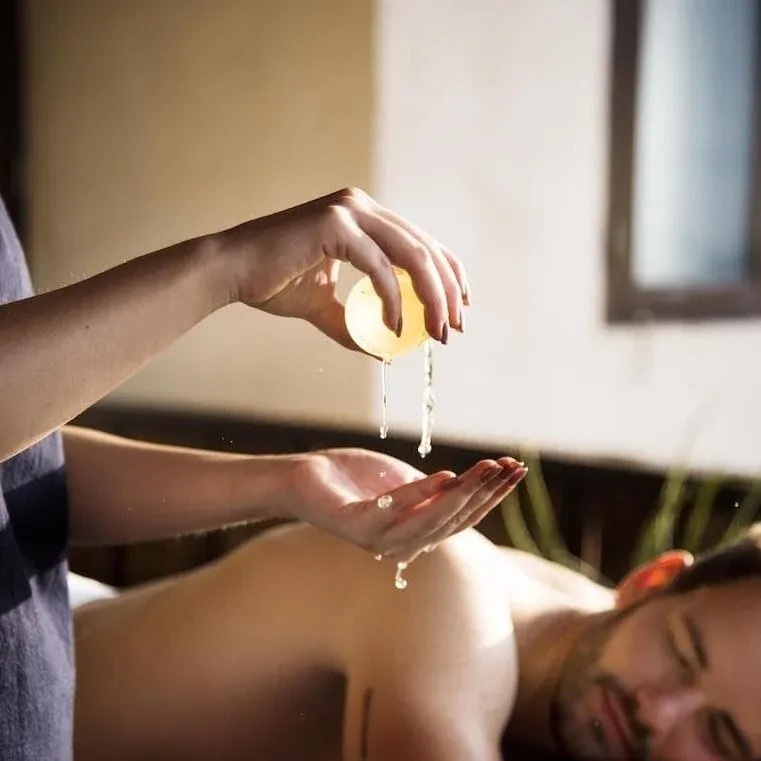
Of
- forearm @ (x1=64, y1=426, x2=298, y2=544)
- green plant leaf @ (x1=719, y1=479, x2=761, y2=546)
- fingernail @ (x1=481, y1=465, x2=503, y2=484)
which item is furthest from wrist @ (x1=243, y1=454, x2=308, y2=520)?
green plant leaf @ (x1=719, y1=479, x2=761, y2=546)

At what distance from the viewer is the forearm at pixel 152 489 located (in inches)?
20.3

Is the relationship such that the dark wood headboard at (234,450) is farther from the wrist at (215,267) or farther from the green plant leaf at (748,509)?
the wrist at (215,267)

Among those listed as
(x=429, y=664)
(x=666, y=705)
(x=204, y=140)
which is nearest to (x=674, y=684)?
(x=666, y=705)

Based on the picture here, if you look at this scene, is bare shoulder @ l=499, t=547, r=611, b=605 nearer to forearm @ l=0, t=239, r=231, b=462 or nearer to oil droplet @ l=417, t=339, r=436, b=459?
oil droplet @ l=417, t=339, r=436, b=459

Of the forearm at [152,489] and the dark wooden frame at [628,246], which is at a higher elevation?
the dark wooden frame at [628,246]

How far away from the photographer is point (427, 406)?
49 centimetres

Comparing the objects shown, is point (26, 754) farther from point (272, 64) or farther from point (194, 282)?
point (272, 64)

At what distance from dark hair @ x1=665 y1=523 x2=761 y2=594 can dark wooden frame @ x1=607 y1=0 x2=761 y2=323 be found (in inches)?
16.2

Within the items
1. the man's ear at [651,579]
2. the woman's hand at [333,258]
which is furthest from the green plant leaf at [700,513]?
the woman's hand at [333,258]

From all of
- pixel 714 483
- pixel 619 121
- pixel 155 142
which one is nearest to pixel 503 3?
pixel 619 121

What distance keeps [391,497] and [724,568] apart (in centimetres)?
25

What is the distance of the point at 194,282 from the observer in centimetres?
35

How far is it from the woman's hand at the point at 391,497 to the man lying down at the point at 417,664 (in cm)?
4

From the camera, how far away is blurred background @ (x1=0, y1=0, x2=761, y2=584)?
0.55 meters
